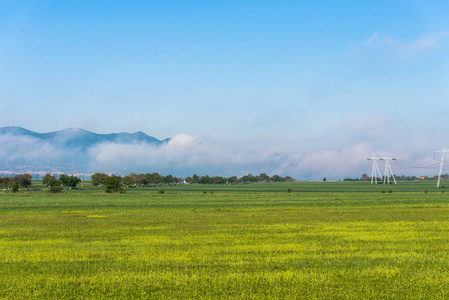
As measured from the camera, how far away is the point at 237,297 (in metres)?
12.8

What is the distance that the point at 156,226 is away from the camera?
32062mm

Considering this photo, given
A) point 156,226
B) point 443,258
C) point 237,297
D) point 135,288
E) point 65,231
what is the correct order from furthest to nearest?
point 156,226, point 65,231, point 443,258, point 135,288, point 237,297

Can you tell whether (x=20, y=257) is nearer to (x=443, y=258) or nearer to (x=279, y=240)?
(x=279, y=240)

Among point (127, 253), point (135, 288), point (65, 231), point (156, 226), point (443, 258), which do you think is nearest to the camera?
point (135, 288)

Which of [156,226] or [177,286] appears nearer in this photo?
[177,286]

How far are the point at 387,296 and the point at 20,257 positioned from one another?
15.5 m

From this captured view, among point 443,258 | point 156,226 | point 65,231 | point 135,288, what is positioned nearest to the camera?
point 135,288

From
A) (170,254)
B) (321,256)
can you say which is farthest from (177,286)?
(321,256)

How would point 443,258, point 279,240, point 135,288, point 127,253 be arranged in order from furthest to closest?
point 279,240 → point 127,253 → point 443,258 → point 135,288

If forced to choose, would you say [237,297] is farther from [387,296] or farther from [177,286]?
[387,296]

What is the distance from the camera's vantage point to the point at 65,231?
29234 mm

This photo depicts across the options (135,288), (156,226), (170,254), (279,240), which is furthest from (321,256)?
A: (156,226)

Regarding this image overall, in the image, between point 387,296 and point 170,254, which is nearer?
point 387,296

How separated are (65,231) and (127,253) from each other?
36.8 ft
